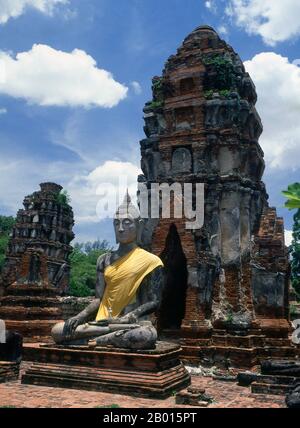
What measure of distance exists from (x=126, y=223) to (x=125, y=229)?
15 centimetres

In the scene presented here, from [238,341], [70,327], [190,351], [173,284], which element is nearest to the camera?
[70,327]

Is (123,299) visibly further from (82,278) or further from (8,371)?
(82,278)

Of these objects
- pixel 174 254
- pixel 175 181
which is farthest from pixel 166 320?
pixel 175 181

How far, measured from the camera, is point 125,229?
32.9ft

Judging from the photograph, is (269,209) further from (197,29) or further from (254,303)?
(197,29)

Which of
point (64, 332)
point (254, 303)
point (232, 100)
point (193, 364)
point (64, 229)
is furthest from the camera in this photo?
point (64, 229)

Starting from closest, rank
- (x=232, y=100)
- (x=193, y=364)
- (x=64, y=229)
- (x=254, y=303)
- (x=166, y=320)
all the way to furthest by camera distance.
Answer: (x=193, y=364) → (x=254, y=303) → (x=232, y=100) → (x=166, y=320) → (x=64, y=229)

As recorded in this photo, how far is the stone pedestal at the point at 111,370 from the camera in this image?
25.3 ft

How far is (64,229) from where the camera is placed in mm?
37062

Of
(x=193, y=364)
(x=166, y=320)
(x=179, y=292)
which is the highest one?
(x=179, y=292)

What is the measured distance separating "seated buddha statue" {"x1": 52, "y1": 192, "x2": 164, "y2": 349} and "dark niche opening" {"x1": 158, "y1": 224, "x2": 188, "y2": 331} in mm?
3454

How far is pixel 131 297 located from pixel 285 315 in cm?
577

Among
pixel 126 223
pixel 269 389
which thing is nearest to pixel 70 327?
pixel 126 223

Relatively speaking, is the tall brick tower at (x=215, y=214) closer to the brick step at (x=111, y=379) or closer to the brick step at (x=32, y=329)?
the brick step at (x=111, y=379)
